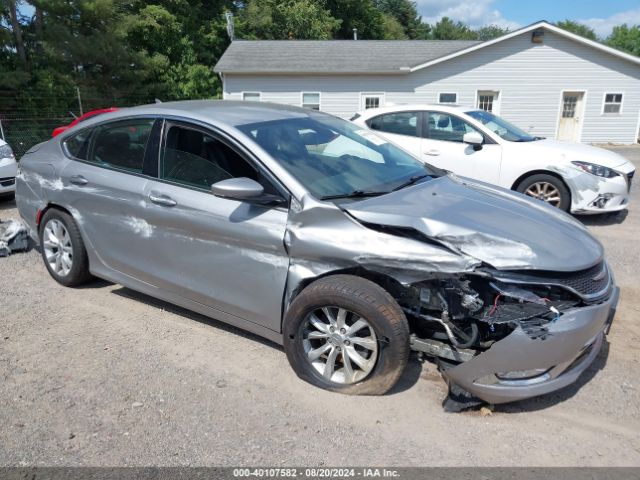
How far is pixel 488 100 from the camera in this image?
21766 mm

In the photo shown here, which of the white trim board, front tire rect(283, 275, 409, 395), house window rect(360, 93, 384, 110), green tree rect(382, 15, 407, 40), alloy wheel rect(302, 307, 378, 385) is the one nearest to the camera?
front tire rect(283, 275, 409, 395)

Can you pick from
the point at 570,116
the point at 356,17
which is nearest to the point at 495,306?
the point at 570,116

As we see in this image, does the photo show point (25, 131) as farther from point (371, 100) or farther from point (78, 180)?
point (78, 180)

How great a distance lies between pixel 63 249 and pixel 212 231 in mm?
1967

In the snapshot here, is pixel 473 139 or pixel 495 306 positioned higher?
pixel 473 139

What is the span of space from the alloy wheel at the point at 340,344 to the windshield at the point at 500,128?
524 centimetres

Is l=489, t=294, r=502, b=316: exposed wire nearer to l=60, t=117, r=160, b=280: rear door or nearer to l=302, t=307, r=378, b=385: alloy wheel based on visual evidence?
l=302, t=307, r=378, b=385: alloy wheel

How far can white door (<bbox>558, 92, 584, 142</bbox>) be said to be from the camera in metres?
21.7

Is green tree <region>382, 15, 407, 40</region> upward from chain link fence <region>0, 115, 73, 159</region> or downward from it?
upward

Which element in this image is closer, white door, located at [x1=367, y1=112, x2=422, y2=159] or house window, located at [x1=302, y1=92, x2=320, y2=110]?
white door, located at [x1=367, y1=112, x2=422, y2=159]

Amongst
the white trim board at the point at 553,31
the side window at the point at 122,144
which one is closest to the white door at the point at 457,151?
the side window at the point at 122,144

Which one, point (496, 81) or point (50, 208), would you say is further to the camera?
point (496, 81)

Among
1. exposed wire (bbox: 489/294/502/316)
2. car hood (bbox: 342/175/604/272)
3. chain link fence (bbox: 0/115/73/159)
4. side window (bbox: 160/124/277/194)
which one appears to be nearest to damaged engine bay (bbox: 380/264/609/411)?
exposed wire (bbox: 489/294/502/316)

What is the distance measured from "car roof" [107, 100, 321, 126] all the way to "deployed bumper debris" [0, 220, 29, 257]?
2339mm
